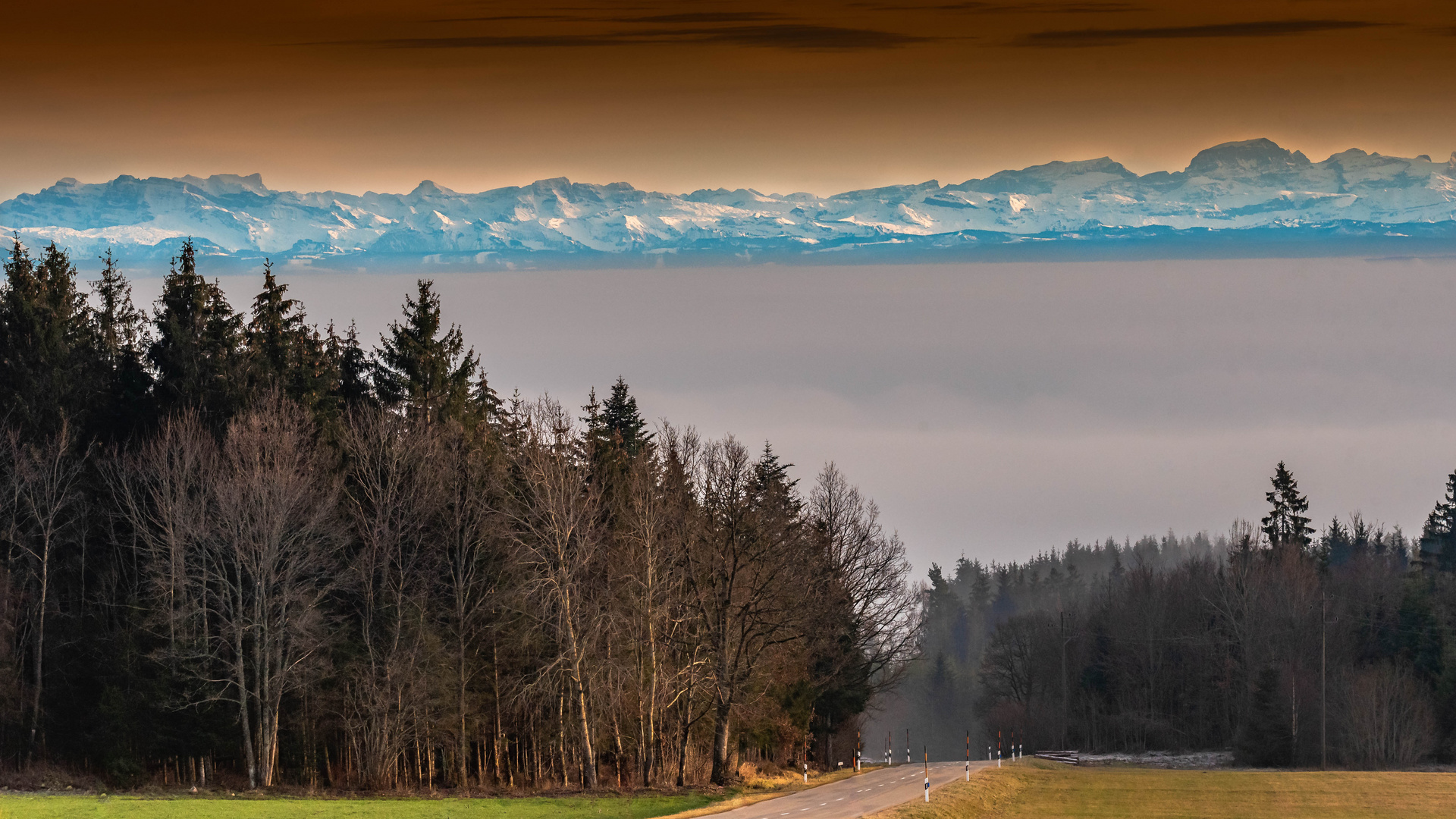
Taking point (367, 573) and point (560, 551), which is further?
point (367, 573)

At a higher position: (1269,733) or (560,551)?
(560,551)

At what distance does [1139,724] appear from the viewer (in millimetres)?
87062

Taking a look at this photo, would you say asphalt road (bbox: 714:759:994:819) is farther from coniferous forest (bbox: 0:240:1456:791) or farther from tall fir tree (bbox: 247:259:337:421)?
tall fir tree (bbox: 247:259:337:421)

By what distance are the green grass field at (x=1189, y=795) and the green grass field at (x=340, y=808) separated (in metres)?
7.56

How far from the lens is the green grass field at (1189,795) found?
135 ft

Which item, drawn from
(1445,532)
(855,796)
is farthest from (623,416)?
(1445,532)

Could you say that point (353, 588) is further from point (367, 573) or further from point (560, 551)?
point (560, 551)

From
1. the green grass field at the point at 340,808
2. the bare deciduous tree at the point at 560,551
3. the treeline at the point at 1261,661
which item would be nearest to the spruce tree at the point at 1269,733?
the treeline at the point at 1261,661

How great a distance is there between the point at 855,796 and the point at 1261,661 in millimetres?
53071

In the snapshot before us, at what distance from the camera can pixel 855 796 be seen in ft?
130

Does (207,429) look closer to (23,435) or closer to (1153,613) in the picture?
(23,435)

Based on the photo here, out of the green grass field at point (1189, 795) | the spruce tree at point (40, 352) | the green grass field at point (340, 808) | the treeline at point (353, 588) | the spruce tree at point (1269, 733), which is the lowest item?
the spruce tree at point (1269, 733)

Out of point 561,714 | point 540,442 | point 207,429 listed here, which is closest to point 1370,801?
point 561,714

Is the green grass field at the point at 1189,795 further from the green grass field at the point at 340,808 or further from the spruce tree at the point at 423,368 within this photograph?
the spruce tree at the point at 423,368
